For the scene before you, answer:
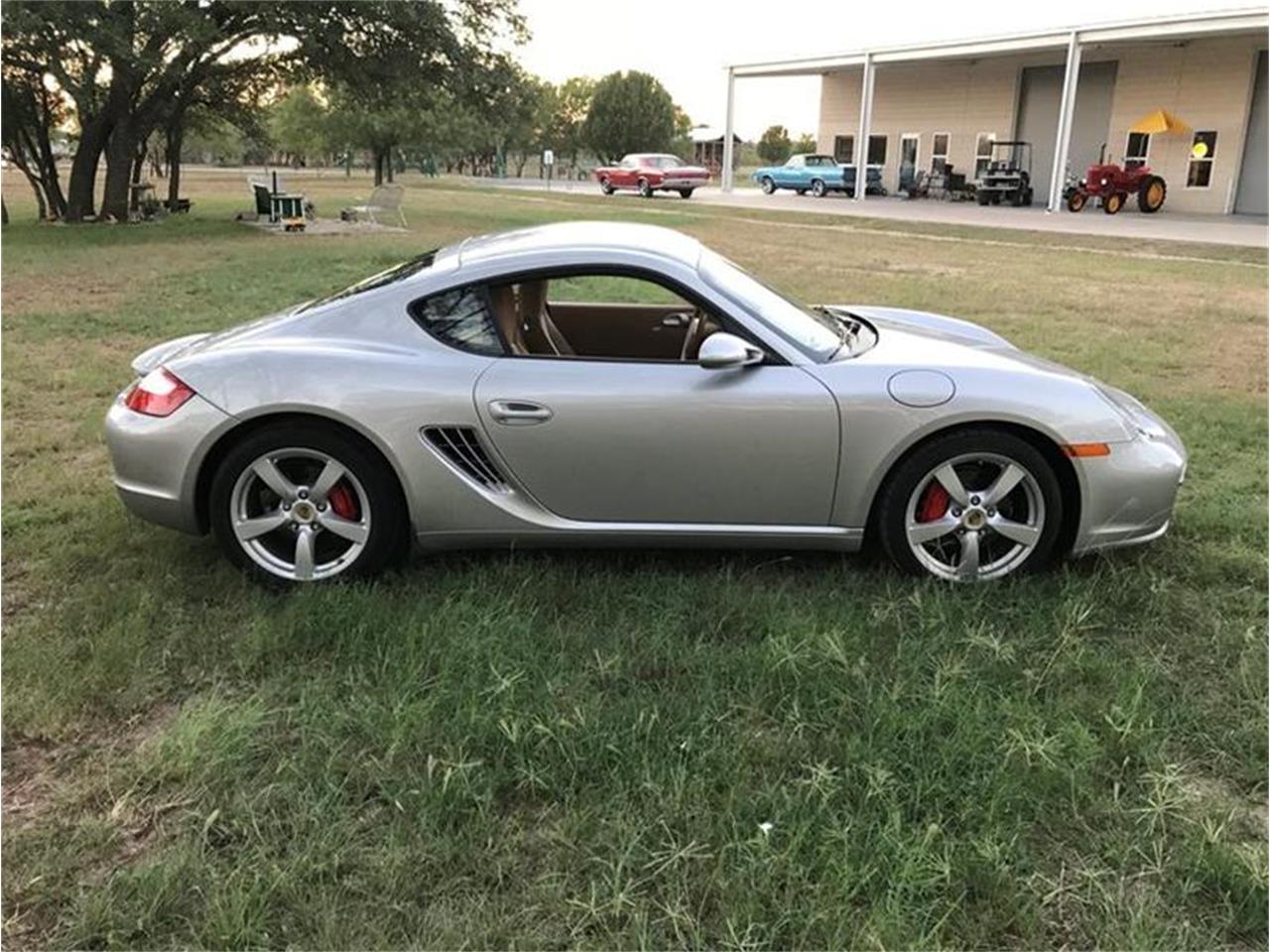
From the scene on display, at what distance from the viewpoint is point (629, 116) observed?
225 feet

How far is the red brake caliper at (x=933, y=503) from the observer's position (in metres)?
3.70

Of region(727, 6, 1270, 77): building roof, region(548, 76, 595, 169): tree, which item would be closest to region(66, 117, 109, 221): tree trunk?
region(727, 6, 1270, 77): building roof

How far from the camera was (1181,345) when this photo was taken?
857cm

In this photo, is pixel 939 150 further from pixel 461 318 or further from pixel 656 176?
pixel 461 318

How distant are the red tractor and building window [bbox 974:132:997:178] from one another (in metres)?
7.56

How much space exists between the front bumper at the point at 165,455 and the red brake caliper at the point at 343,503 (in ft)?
1.48

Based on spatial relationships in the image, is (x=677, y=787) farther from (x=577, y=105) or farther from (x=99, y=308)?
(x=577, y=105)

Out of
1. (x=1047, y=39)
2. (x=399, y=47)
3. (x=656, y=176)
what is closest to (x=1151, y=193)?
(x=1047, y=39)

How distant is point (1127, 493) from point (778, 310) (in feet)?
4.75

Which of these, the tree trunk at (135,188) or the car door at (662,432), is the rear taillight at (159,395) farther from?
the tree trunk at (135,188)

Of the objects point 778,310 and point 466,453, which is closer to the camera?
point 466,453

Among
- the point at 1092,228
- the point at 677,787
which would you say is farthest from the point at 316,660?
the point at 1092,228

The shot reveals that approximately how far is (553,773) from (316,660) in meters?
1.02

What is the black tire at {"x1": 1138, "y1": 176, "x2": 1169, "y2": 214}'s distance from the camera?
1141 inches
